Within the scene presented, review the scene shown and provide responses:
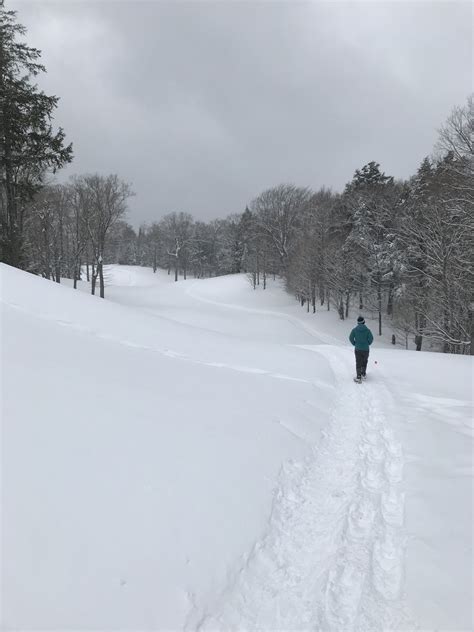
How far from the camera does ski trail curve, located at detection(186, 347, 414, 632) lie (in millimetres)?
2559

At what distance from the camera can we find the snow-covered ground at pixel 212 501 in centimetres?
247

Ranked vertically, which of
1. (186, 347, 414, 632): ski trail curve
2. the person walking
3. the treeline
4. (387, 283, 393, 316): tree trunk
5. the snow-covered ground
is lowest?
(186, 347, 414, 632): ski trail curve

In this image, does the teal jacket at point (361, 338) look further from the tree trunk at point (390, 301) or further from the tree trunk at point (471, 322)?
the tree trunk at point (390, 301)

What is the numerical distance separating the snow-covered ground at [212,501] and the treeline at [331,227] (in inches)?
509

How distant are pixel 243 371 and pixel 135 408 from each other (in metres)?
4.18

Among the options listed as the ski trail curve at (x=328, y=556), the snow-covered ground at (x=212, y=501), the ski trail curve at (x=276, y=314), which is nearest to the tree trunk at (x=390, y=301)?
the ski trail curve at (x=276, y=314)

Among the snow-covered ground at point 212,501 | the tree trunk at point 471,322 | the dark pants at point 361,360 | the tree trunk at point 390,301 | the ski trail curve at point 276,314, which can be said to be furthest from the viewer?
the tree trunk at point 390,301

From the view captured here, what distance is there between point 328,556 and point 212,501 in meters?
1.24

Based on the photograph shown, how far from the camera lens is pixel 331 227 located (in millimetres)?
34500

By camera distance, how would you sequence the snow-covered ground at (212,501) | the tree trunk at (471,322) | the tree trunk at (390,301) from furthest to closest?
the tree trunk at (390,301)
the tree trunk at (471,322)
the snow-covered ground at (212,501)

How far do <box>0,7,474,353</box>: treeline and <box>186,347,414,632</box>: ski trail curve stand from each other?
13484 mm

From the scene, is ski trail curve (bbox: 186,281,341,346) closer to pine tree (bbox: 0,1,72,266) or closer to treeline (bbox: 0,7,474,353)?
treeline (bbox: 0,7,474,353)

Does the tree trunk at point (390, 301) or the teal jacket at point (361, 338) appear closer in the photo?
the teal jacket at point (361, 338)

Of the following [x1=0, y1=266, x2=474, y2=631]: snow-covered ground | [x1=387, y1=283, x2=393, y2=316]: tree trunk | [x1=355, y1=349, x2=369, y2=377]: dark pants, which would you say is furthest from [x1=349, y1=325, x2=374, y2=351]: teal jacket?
[x1=387, y1=283, x2=393, y2=316]: tree trunk
